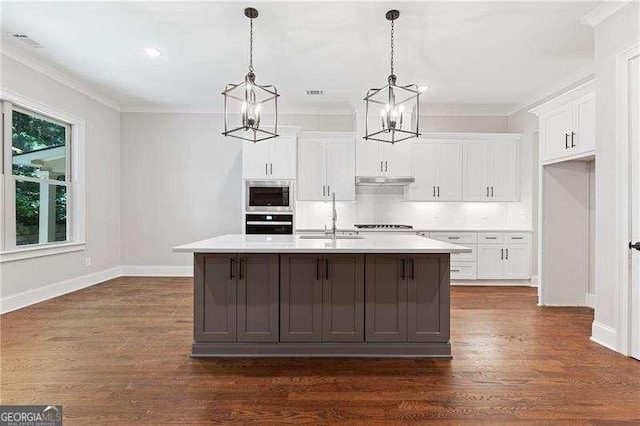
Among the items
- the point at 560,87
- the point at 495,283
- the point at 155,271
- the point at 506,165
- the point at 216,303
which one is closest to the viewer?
the point at 216,303

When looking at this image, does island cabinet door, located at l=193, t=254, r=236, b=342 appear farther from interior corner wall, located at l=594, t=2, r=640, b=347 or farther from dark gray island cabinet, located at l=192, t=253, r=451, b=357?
interior corner wall, located at l=594, t=2, r=640, b=347

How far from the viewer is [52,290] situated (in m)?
4.81

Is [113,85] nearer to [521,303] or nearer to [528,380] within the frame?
[528,380]

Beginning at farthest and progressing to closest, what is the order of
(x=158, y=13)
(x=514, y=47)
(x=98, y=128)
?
(x=98, y=128) → (x=514, y=47) → (x=158, y=13)

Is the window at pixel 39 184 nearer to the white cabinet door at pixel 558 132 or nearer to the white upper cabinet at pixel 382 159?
the white upper cabinet at pixel 382 159

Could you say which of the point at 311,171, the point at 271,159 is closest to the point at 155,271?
the point at 271,159

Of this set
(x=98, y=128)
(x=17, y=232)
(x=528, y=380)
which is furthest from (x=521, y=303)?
(x=98, y=128)

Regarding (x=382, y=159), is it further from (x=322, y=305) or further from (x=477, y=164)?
(x=322, y=305)

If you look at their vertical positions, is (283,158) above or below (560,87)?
below

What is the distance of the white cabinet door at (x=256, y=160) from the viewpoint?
571 cm

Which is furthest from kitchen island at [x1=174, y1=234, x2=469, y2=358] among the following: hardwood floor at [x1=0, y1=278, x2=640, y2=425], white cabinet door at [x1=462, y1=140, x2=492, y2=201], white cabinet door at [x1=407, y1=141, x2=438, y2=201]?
white cabinet door at [x1=462, y1=140, x2=492, y2=201]

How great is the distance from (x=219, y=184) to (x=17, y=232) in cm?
286

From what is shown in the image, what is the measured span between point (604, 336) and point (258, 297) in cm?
300

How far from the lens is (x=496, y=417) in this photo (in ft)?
6.93
